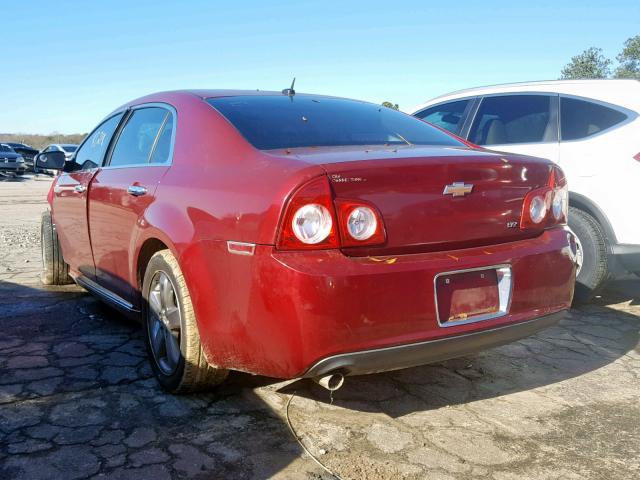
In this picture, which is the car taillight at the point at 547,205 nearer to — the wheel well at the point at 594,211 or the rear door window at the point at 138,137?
the wheel well at the point at 594,211

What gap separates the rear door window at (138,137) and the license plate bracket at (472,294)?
1.92 m

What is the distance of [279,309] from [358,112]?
5.40 ft

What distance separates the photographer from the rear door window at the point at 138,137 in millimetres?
3508

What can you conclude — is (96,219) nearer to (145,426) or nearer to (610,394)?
(145,426)

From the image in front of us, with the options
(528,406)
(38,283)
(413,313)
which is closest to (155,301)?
(413,313)

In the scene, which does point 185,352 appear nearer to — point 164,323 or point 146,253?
point 164,323

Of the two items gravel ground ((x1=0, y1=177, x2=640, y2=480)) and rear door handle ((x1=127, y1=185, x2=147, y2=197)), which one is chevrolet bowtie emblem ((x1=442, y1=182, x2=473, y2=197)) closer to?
gravel ground ((x1=0, y1=177, x2=640, y2=480))

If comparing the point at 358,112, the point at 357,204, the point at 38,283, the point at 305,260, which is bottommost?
the point at 38,283

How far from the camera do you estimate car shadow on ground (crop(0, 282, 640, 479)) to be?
7.89ft

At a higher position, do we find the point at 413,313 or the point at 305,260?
the point at 305,260

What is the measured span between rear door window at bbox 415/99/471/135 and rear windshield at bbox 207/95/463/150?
2.45m

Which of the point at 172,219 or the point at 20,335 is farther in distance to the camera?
the point at 20,335

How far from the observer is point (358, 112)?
3.51 meters

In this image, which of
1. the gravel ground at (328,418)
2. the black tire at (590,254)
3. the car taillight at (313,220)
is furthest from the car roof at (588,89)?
the car taillight at (313,220)
